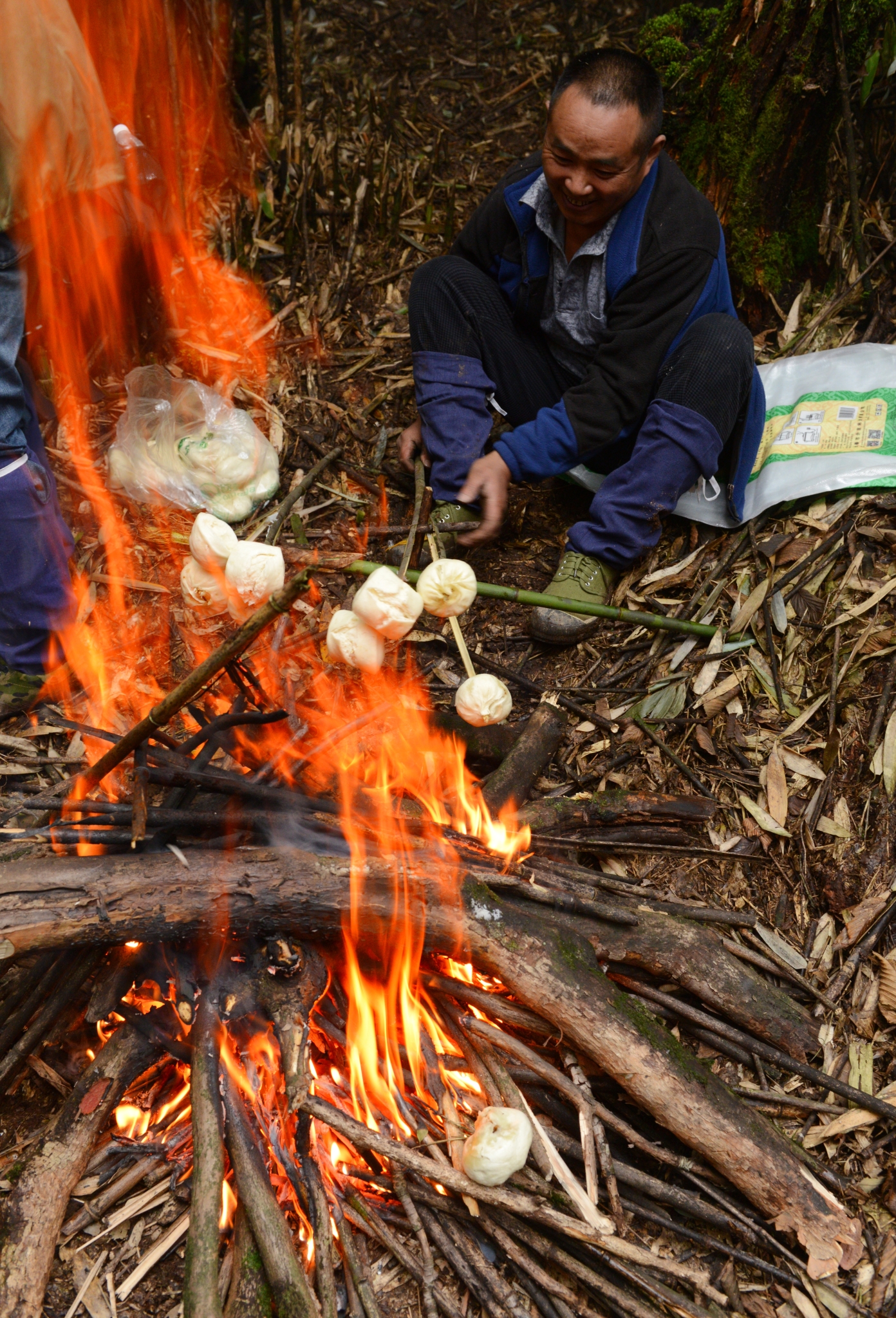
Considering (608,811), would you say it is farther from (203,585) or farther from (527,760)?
(203,585)

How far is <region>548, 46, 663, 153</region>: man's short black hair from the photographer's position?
10.0 feet

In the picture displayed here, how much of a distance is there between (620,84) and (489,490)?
5.03 feet

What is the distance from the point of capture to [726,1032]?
2.45 meters

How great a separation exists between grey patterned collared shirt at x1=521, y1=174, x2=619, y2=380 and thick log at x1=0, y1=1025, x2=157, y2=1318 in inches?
126

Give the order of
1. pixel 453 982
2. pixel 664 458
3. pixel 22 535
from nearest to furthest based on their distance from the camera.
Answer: pixel 453 982 → pixel 22 535 → pixel 664 458

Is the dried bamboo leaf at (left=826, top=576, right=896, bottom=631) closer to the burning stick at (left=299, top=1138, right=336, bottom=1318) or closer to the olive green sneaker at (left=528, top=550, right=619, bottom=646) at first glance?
the olive green sneaker at (left=528, top=550, right=619, bottom=646)

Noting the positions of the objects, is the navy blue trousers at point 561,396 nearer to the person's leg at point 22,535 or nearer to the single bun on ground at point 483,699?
the single bun on ground at point 483,699

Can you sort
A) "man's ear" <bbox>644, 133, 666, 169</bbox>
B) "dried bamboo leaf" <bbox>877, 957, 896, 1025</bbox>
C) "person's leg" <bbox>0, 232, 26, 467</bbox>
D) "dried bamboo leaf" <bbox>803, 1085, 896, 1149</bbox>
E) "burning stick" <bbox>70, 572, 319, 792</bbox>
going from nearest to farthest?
"burning stick" <bbox>70, 572, 319, 792</bbox>, "dried bamboo leaf" <bbox>803, 1085, 896, 1149</bbox>, "dried bamboo leaf" <bbox>877, 957, 896, 1025</bbox>, "person's leg" <bbox>0, 232, 26, 467</bbox>, "man's ear" <bbox>644, 133, 666, 169</bbox>

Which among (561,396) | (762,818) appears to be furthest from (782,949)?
(561,396)

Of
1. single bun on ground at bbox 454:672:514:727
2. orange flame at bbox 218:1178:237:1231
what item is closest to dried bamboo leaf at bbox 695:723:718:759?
single bun on ground at bbox 454:672:514:727

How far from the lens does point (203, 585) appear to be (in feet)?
6.87

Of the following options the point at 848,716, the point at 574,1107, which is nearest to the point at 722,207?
the point at 848,716

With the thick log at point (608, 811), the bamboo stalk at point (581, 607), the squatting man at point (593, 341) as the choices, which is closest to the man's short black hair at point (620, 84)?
the squatting man at point (593, 341)

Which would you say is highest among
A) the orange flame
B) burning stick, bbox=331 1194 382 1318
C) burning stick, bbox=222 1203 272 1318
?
burning stick, bbox=222 1203 272 1318
